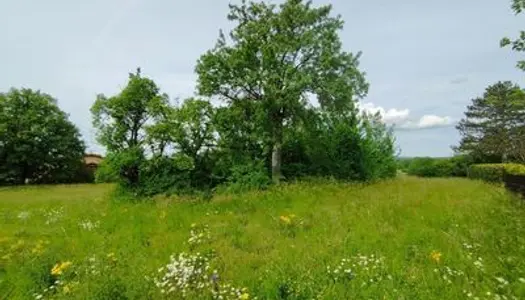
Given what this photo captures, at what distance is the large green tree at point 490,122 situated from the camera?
47438 mm

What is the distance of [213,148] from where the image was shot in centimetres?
2011

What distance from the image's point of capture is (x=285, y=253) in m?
6.88

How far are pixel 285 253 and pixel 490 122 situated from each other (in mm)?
58983

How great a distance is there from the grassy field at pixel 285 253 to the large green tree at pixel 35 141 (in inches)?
1339

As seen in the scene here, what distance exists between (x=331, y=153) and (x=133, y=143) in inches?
473

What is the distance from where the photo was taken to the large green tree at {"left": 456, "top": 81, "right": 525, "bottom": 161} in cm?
4744

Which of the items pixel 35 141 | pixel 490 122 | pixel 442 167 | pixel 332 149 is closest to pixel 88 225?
pixel 332 149

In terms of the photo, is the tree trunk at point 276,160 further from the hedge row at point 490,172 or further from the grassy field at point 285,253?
the hedge row at point 490,172

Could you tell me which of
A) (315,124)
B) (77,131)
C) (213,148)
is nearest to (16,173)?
(77,131)

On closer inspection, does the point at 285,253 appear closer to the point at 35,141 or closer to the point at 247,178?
the point at 247,178

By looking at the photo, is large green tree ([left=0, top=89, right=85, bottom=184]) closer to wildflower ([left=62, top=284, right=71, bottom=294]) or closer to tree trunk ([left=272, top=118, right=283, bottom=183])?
tree trunk ([left=272, top=118, right=283, bottom=183])

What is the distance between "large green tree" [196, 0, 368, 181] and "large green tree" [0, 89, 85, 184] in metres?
30.3

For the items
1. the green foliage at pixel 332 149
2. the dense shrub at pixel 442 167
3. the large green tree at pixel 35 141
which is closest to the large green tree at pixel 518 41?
the green foliage at pixel 332 149

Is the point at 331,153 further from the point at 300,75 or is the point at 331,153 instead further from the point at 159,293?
the point at 159,293
